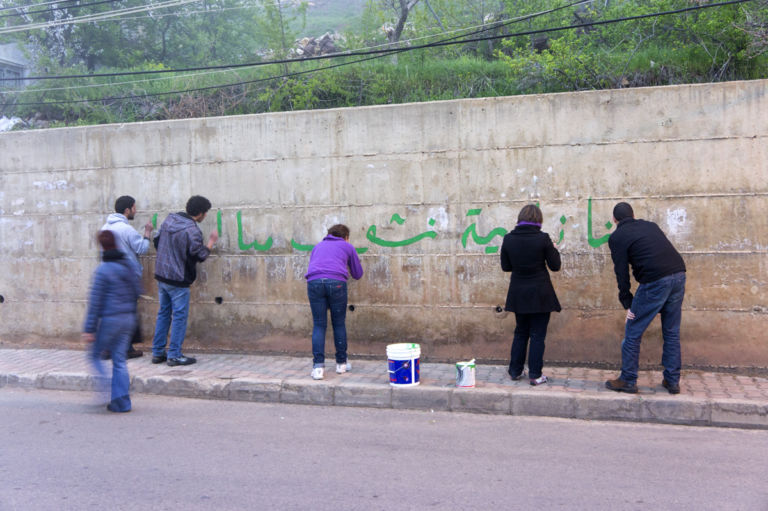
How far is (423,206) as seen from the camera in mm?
6871

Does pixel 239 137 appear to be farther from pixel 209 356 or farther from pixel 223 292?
pixel 209 356

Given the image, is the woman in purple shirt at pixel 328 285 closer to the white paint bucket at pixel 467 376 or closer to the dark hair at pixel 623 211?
the white paint bucket at pixel 467 376

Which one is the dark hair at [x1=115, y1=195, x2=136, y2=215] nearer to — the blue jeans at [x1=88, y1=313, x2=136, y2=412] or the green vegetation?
the blue jeans at [x1=88, y1=313, x2=136, y2=412]

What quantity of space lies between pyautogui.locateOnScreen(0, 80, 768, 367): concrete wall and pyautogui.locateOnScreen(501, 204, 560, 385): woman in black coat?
33.8 inches

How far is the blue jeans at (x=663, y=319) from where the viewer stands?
5211 millimetres

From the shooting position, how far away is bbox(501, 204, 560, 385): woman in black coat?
5.61m

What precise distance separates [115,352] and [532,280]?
381 cm

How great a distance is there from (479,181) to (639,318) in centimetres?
228

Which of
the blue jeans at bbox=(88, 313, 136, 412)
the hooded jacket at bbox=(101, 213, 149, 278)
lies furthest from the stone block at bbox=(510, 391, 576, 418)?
the hooded jacket at bbox=(101, 213, 149, 278)

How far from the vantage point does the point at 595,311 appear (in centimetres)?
643

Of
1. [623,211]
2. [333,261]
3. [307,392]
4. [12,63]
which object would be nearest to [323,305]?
[333,261]

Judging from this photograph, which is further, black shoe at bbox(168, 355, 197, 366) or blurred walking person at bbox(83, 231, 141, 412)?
black shoe at bbox(168, 355, 197, 366)

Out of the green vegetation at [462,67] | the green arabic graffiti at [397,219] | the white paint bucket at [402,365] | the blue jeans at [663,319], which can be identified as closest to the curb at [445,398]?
the white paint bucket at [402,365]

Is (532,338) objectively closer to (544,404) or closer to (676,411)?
(544,404)
